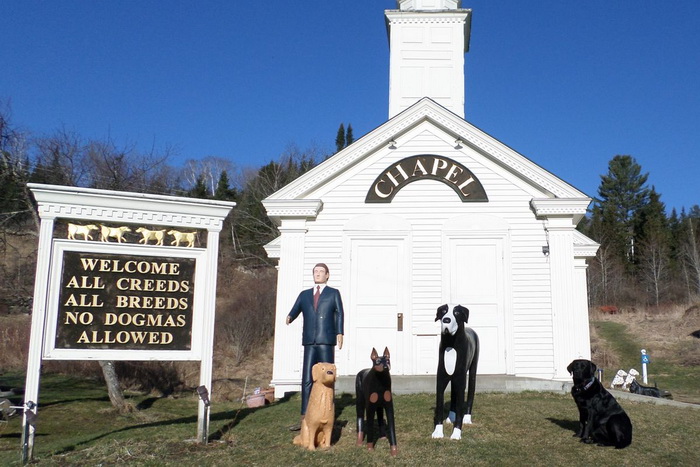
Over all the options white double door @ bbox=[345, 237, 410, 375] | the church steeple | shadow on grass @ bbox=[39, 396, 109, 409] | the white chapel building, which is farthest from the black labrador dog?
shadow on grass @ bbox=[39, 396, 109, 409]

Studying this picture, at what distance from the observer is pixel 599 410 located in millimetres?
7629

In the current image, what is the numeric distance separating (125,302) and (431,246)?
7.96 metres

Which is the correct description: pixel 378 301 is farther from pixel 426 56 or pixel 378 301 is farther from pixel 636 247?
pixel 636 247

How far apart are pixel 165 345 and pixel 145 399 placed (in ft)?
39.3

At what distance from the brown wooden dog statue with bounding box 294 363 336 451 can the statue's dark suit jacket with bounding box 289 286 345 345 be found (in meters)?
0.97

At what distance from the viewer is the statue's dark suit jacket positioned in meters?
8.28

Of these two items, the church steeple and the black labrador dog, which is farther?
the church steeple

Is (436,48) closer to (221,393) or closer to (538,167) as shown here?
(538,167)

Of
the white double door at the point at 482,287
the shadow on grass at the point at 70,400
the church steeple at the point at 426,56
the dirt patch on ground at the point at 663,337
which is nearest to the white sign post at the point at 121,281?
the white double door at the point at 482,287

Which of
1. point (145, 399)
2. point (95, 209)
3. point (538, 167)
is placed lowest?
point (145, 399)

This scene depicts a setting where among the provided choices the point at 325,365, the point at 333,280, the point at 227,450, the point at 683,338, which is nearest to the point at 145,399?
the point at 333,280

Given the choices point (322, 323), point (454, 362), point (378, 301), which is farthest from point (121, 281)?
point (378, 301)

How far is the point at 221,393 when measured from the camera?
19.4 metres

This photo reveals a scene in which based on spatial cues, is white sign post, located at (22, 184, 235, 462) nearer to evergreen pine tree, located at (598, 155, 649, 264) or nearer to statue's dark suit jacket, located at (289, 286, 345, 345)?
statue's dark suit jacket, located at (289, 286, 345, 345)
